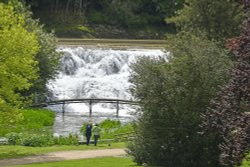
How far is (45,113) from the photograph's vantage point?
47906 mm

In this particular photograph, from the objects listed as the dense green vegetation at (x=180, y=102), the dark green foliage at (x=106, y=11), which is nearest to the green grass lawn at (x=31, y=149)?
the dense green vegetation at (x=180, y=102)

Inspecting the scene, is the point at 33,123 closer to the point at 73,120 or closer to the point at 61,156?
the point at 73,120

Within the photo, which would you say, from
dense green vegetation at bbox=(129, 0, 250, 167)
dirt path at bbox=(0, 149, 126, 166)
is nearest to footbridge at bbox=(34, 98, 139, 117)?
dirt path at bbox=(0, 149, 126, 166)

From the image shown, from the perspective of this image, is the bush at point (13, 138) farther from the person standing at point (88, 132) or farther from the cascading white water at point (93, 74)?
the cascading white water at point (93, 74)

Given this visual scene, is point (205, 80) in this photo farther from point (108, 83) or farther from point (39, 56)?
point (108, 83)

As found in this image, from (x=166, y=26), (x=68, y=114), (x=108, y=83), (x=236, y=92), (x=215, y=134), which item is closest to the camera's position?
(x=236, y=92)

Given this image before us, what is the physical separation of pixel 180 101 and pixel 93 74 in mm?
38592

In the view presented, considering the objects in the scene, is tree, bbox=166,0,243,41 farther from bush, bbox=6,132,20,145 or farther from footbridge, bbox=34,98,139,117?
bush, bbox=6,132,20,145

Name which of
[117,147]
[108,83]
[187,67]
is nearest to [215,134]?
[187,67]

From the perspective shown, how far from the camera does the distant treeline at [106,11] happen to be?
326 ft

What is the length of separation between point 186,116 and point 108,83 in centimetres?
3600

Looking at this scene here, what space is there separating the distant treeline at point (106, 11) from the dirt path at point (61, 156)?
212ft

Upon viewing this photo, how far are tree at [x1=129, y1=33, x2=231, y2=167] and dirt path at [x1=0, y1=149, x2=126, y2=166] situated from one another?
7335 millimetres

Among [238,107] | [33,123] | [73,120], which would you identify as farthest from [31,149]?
[238,107]
